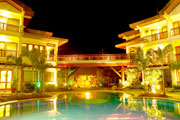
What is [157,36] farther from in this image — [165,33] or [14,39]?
[14,39]

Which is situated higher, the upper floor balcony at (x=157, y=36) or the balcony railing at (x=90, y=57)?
the upper floor balcony at (x=157, y=36)

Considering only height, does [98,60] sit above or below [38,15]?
below

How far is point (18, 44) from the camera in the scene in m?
19.3

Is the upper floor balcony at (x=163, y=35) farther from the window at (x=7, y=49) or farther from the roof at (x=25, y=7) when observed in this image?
the window at (x=7, y=49)

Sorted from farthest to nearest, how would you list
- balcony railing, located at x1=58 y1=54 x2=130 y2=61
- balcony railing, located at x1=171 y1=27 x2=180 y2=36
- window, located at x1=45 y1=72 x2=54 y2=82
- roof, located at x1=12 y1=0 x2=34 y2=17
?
1. balcony railing, located at x1=58 y1=54 x2=130 y2=61
2. window, located at x1=45 y1=72 x2=54 y2=82
3. roof, located at x1=12 y1=0 x2=34 y2=17
4. balcony railing, located at x1=171 y1=27 x2=180 y2=36

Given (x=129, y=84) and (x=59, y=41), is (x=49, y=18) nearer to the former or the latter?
(x=59, y=41)

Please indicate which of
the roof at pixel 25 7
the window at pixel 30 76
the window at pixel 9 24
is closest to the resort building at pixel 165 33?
the window at pixel 30 76

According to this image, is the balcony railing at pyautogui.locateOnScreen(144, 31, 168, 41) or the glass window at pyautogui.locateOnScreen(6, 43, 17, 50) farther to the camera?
the balcony railing at pyautogui.locateOnScreen(144, 31, 168, 41)

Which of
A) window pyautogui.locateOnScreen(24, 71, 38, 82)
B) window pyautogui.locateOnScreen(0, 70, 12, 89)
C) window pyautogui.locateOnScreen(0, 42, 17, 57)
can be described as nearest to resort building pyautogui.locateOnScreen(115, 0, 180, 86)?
window pyautogui.locateOnScreen(24, 71, 38, 82)

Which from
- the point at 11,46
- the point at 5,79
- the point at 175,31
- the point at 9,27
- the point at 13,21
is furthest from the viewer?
the point at 13,21

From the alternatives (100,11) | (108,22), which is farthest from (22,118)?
(108,22)

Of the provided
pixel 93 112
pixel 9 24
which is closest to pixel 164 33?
pixel 93 112

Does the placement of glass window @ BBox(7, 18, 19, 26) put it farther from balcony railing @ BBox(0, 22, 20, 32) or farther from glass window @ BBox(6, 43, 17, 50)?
glass window @ BBox(6, 43, 17, 50)

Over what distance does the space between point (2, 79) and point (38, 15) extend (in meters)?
35.6
